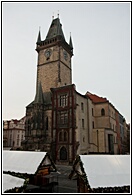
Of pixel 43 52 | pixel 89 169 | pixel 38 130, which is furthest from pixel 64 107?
pixel 89 169

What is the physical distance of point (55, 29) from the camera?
44969 millimetres

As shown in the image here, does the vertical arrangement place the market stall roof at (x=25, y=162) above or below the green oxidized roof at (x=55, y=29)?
below

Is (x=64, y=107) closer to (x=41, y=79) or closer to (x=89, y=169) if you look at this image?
(x=41, y=79)

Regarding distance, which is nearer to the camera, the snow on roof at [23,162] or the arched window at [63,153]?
the snow on roof at [23,162]

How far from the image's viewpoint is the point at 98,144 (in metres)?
33.4

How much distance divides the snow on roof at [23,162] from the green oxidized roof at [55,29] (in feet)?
117

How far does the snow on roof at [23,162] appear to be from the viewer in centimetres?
1238

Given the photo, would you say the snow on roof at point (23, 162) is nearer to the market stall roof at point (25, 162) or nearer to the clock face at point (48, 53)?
the market stall roof at point (25, 162)

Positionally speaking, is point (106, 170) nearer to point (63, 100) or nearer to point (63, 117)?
point (63, 117)

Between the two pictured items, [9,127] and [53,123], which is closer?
[53,123]

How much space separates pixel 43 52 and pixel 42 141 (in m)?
23.3

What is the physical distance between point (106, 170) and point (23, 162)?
22.2ft

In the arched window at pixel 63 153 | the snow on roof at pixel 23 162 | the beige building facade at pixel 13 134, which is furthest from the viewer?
the beige building facade at pixel 13 134

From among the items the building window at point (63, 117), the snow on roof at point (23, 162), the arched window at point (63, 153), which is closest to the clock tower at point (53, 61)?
the building window at point (63, 117)
